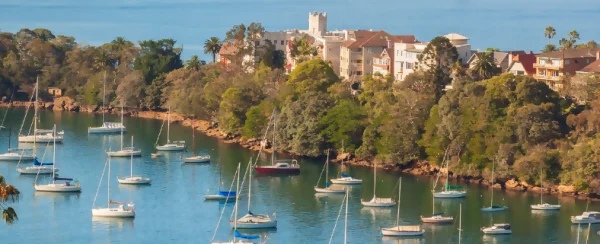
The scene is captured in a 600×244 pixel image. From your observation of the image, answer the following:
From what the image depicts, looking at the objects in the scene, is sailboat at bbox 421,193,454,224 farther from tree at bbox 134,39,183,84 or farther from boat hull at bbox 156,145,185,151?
tree at bbox 134,39,183,84

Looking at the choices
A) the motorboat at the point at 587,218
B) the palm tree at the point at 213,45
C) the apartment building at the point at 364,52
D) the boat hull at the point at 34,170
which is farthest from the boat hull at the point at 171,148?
the motorboat at the point at 587,218

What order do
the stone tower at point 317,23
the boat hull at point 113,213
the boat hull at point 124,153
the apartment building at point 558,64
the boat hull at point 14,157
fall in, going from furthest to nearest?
the stone tower at point 317,23 < the apartment building at point 558,64 < the boat hull at point 124,153 < the boat hull at point 14,157 < the boat hull at point 113,213

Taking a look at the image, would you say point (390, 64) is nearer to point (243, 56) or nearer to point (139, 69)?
point (243, 56)

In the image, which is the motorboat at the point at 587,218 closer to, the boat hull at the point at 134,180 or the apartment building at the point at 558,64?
the apartment building at the point at 558,64

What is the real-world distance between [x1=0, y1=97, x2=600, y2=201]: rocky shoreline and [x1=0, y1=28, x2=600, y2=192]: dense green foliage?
404 millimetres

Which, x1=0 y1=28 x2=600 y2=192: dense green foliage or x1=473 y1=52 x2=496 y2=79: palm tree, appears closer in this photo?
x1=0 y1=28 x2=600 y2=192: dense green foliage

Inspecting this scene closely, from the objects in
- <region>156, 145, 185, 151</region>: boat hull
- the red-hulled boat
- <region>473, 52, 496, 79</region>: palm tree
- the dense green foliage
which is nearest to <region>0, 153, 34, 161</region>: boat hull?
<region>156, 145, 185, 151</region>: boat hull

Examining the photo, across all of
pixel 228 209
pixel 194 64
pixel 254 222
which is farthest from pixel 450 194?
pixel 194 64

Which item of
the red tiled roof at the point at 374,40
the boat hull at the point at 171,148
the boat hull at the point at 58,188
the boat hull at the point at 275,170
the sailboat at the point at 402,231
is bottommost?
the sailboat at the point at 402,231

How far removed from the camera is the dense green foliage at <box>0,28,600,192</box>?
206ft

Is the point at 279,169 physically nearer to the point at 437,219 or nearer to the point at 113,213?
the point at 113,213

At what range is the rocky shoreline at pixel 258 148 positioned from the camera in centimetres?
6022

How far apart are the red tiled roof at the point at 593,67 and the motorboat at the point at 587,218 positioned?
65.1ft

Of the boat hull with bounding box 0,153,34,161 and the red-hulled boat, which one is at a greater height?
the boat hull with bounding box 0,153,34,161
